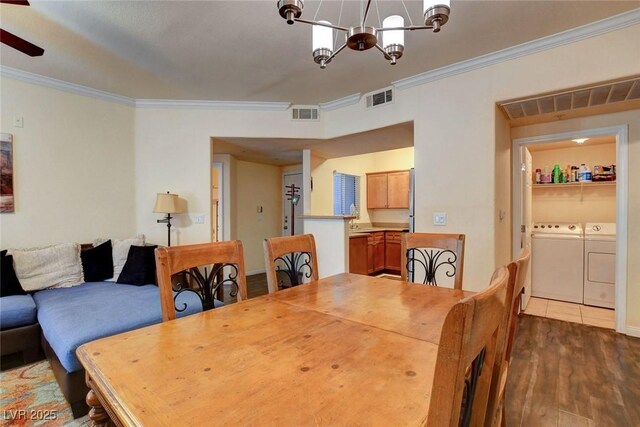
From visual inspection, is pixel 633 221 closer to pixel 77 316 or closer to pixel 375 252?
pixel 375 252

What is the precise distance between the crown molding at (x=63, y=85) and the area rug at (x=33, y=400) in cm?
268

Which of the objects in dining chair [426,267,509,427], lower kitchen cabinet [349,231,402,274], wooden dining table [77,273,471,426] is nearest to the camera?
dining chair [426,267,509,427]

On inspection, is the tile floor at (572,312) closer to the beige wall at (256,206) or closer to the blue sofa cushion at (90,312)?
the blue sofa cushion at (90,312)

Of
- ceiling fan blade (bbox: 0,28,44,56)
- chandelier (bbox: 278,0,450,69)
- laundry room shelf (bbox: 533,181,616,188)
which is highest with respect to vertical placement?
ceiling fan blade (bbox: 0,28,44,56)

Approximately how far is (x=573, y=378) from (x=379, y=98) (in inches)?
118

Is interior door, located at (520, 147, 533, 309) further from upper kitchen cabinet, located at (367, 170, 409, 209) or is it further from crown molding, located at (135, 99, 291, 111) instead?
crown molding, located at (135, 99, 291, 111)

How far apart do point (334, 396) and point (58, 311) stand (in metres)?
2.49

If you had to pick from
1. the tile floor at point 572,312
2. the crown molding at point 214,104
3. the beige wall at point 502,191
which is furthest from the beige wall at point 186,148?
the tile floor at point 572,312

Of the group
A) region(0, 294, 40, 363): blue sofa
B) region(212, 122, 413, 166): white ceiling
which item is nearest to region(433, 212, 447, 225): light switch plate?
region(212, 122, 413, 166): white ceiling

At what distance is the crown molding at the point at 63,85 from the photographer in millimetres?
2953

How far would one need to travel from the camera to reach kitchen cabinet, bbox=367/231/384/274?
5.63 m

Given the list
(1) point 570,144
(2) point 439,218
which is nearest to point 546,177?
(1) point 570,144

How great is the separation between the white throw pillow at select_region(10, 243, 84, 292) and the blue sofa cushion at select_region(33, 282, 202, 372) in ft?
0.38

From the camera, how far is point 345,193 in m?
6.18
